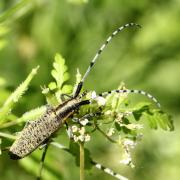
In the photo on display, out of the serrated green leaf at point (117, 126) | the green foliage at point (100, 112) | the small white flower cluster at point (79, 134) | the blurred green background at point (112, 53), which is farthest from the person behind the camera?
the blurred green background at point (112, 53)

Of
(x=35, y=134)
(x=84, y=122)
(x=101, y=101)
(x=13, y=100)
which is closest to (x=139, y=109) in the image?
(x=101, y=101)

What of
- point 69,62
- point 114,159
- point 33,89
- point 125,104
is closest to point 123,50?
point 69,62

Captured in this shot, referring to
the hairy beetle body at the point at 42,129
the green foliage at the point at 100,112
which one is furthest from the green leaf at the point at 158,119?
the hairy beetle body at the point at 42,129

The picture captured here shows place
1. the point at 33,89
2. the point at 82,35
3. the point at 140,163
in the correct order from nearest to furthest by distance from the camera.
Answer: the point at 33,89 → the point at 140,163 → the point at 82,35

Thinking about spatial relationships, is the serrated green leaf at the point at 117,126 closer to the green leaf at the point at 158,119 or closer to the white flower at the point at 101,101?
the white flower at the point at 101,101

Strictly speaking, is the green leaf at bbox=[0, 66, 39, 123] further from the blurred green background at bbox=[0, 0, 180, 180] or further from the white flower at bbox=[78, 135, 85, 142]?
the blurred green background at bbox=[0, 0, 180, 180]

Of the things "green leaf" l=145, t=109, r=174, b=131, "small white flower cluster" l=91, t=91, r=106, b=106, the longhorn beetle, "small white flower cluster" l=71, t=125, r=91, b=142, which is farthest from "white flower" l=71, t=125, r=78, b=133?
"green leaf" l=145, t=109, r=174, b=131

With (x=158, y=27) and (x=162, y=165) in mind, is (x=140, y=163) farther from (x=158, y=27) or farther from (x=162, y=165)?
(x=158, y=27)
